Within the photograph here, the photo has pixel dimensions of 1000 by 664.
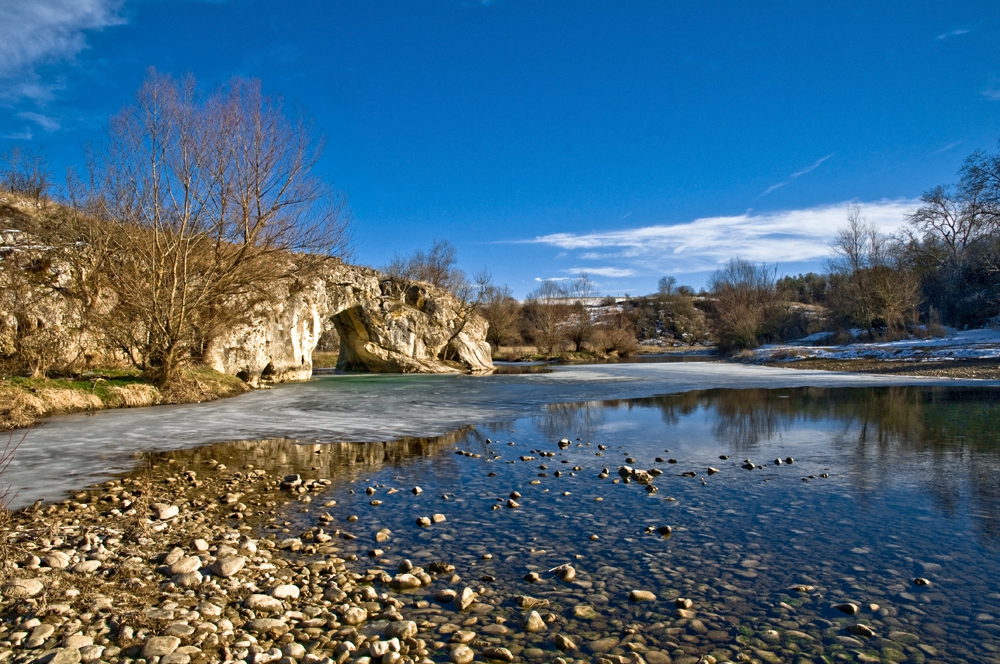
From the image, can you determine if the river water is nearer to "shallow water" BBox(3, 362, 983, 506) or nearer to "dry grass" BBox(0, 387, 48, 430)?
"shallow water" BBox(3, 362, 983, 506)

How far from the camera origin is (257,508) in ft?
20.5

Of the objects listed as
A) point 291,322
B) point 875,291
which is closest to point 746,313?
point 875,291

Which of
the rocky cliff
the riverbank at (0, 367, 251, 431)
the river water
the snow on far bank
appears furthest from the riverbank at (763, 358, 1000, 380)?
the riverbank at (0, 367, 251, 431)

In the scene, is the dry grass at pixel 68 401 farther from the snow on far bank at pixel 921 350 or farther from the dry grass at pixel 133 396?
the snow on far bank at pixel 921 350

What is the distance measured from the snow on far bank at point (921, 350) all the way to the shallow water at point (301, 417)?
9416 mm

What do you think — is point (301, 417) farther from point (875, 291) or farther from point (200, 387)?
point (875, 291)

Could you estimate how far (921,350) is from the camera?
32812 mm

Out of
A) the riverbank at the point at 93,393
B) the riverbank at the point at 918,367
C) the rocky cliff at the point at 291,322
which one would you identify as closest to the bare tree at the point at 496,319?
the rocky cliff at the point at 291,322

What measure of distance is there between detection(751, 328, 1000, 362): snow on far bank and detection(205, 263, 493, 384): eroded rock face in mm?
22868

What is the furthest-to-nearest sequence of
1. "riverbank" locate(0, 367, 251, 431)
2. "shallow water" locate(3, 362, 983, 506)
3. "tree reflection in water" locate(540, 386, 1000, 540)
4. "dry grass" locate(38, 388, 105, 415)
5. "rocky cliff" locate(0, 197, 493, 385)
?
"rocky cliff" locate(0, 197, 493, 385)
"dry grass" locate(38, 388, 105, 415)
"riverbank" locate(0, 367, 251, 431)
"shallow water" locate(3, 362, 983, 506)
"tree reflection in water" locate(540, 386, 1000, 540)

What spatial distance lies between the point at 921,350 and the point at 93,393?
40.6 meters

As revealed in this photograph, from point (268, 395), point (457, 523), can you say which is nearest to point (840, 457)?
point (457, 523)

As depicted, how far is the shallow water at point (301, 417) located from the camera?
27.2ft

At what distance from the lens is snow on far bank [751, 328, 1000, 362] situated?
30.0 metres
